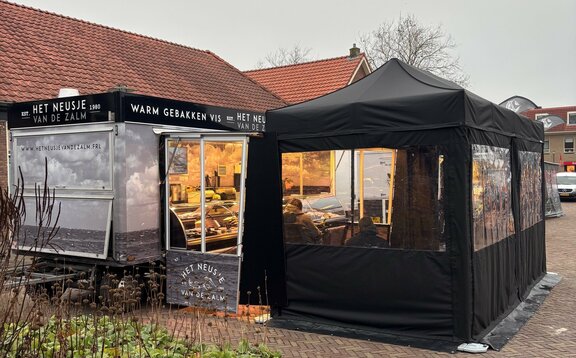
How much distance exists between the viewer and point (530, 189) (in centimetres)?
802

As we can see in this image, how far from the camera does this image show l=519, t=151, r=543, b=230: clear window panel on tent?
7.47 metres

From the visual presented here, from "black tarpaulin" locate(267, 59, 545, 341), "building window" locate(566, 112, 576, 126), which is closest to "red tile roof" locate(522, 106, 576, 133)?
"building window" locate(566, 112, 576, 126)

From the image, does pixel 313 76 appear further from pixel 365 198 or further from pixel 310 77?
pixel 365 198

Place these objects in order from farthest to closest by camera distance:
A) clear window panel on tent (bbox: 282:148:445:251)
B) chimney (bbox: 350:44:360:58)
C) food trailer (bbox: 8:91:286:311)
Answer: chimney (bbox: 350:44:360:58)
food trailer (bbox: 8:91:286:311)
clear window panel on tent (bbox: 282:148:445:251)

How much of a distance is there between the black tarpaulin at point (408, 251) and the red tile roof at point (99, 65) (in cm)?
757

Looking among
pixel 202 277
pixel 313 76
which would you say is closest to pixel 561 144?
pixel 313 76

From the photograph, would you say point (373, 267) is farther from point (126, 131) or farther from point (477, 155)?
point (126, 131)

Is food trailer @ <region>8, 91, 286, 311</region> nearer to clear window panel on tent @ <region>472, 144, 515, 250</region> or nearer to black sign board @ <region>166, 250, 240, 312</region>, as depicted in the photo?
black sign board @ <region>166, 250, 240, 312</region>

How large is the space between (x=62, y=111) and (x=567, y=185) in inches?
1146

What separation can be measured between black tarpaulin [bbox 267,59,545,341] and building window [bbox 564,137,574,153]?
159ft

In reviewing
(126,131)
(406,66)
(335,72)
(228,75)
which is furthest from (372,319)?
(335,72)

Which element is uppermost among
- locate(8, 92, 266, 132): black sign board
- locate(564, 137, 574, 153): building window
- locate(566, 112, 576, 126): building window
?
locate(566, 112, 576, 126): building window

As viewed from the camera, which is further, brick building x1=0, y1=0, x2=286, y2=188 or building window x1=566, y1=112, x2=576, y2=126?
building window x1=566, y1=112, x2=576, y2=126

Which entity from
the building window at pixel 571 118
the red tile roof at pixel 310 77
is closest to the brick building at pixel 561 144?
the building window at pixel 571 118
